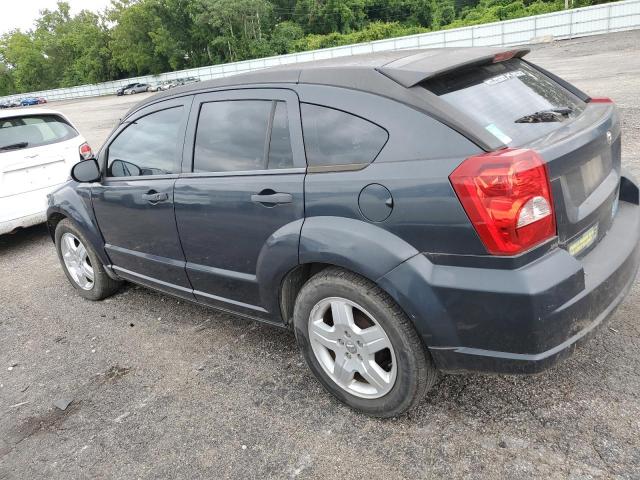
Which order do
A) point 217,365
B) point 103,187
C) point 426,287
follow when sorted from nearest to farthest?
1. point 426,287
2. point 217,365
3. point 103,187

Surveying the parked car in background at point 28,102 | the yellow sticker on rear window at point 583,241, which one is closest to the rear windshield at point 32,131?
the yellow sticker on rear window at point 583,241

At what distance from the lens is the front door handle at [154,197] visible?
132 inches

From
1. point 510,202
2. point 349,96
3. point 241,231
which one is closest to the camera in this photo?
point 510,202

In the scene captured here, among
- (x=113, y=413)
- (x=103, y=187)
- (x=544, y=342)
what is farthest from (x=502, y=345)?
(x=103, y=187)

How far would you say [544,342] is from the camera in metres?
2.13

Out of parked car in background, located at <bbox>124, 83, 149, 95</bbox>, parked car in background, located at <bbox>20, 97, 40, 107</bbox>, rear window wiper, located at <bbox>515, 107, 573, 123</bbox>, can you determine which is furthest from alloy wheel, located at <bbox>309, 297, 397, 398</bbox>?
parked car in background, located at <bbox>20, 97, 40, 107</bbox>

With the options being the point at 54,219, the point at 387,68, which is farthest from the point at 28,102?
the point at 387,68

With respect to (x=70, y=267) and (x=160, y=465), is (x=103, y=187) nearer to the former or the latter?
(x=70, y=267)

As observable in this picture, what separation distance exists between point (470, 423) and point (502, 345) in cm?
56

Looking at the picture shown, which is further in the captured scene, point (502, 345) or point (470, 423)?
point (470, 423)

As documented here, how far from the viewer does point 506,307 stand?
6.89ft

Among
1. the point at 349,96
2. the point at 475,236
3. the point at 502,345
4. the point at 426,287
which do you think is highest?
the point at 349,96

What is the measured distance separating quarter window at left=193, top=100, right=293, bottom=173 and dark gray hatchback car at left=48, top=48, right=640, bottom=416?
0.01 meters

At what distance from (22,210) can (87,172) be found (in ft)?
9.11
